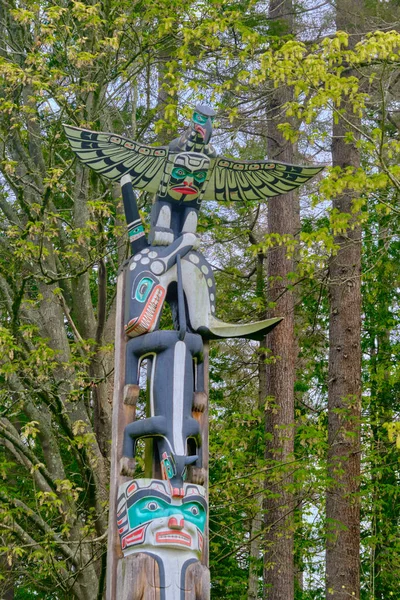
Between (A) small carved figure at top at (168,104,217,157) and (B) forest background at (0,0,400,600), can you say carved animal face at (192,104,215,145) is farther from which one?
(B) forest background at (0,0,400,600)

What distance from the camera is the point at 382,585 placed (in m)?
14.9

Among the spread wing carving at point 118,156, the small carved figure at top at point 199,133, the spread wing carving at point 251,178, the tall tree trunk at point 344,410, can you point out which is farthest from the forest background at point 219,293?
the spread wing carving at point 118,156

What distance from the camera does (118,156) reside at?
327 inches

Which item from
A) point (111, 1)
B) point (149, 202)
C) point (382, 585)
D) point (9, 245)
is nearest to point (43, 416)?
point (9, 245)

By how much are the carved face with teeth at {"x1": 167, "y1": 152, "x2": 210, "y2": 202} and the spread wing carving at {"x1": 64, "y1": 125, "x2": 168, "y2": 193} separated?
0.17 meters

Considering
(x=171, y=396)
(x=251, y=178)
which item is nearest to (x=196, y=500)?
(x=171, y=396)

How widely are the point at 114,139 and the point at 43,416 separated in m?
4.73

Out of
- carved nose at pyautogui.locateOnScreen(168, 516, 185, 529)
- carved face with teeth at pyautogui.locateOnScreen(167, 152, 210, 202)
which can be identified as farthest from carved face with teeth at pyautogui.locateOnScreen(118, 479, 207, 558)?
carved face with teeth at pyautogui.locateOnScreen(167, 152, 210, 202)

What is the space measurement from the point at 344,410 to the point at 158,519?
19.2 ft

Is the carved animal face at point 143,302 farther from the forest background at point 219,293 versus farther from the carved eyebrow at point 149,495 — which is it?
the forest background at point 219,293

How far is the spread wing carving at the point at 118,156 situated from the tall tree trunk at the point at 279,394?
3476 millimetres

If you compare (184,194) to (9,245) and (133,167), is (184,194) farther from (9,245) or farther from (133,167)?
(9,245)

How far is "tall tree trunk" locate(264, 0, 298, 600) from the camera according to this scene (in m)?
12.4

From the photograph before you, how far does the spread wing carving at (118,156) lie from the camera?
8148 mm
